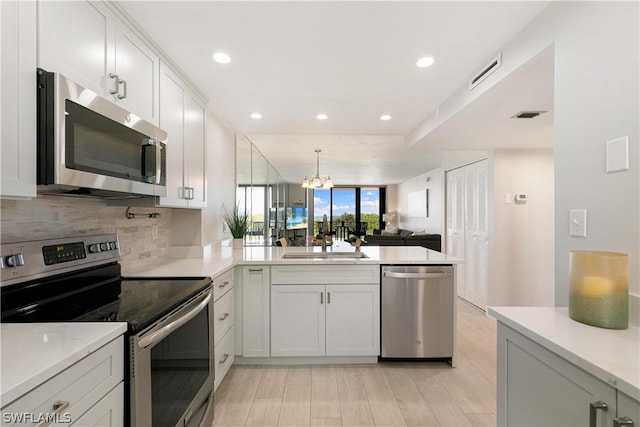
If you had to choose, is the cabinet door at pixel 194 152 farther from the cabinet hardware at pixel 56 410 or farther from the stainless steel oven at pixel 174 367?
the cabinet hardware at pixel 56 410

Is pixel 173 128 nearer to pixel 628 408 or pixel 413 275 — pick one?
pixel 413 275

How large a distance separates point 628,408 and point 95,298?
75.6 inches

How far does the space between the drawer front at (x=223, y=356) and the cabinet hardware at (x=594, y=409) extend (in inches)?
78.5

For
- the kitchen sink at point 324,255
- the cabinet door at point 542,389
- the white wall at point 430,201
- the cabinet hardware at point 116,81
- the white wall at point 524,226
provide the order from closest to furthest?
the cabinet door at point 542,389, the cabinet hardware at point 116,81, the kitchen sink at point 324,255, the white wall at point 524,226, the white wall at point 430,201

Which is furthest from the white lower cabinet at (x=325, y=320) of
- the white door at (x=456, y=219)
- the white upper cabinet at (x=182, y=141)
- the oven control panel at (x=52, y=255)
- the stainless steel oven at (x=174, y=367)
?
the white door at (x=456, y=219)

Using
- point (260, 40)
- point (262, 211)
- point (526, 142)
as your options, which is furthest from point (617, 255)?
point (262, 211)

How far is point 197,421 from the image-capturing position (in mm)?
1615

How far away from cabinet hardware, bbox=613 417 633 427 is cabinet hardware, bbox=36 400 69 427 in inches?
54.5

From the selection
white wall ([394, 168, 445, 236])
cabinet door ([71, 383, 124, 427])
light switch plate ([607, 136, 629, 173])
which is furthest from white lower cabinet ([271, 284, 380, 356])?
white wall ([394, 168, 445, 236])

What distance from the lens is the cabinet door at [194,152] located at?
231cm

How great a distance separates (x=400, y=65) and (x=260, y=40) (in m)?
0.96

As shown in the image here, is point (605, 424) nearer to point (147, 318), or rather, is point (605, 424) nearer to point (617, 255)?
point (617, 255)

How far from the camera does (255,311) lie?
2.57m

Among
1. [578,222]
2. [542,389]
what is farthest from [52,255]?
[578,222]
